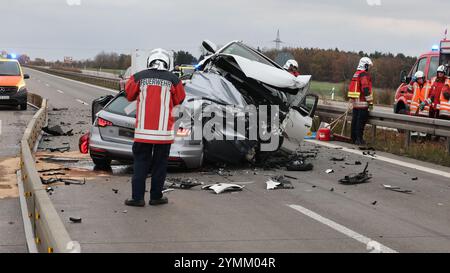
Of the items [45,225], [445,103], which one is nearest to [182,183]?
[45,225]

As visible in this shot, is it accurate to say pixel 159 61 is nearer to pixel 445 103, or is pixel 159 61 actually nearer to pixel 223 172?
pixel 223 172

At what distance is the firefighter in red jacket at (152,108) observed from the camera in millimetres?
7324

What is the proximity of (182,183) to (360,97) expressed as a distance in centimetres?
687

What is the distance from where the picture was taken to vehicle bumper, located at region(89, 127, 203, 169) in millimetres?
9508

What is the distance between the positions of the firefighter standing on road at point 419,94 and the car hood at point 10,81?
14209 mm

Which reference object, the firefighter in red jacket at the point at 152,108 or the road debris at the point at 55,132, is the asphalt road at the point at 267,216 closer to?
the firefighter in red jacket at the point at 152,108

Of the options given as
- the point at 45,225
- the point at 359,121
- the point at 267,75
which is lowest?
the point at 45,225

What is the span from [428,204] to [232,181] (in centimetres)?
280

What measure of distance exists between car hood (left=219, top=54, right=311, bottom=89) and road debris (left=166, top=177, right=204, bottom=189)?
2291 mm

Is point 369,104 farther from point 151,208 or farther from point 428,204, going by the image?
point 151,208

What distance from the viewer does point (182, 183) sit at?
29.2 feet

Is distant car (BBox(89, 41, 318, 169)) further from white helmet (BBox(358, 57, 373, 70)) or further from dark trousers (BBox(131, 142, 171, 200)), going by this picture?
white helmet (BBox(358, 57, 373, 70))

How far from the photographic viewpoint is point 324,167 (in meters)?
10.9

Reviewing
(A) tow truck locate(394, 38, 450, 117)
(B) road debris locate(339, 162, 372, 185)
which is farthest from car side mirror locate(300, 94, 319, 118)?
(A) tow truck locate(394, 38, 450, 117)
